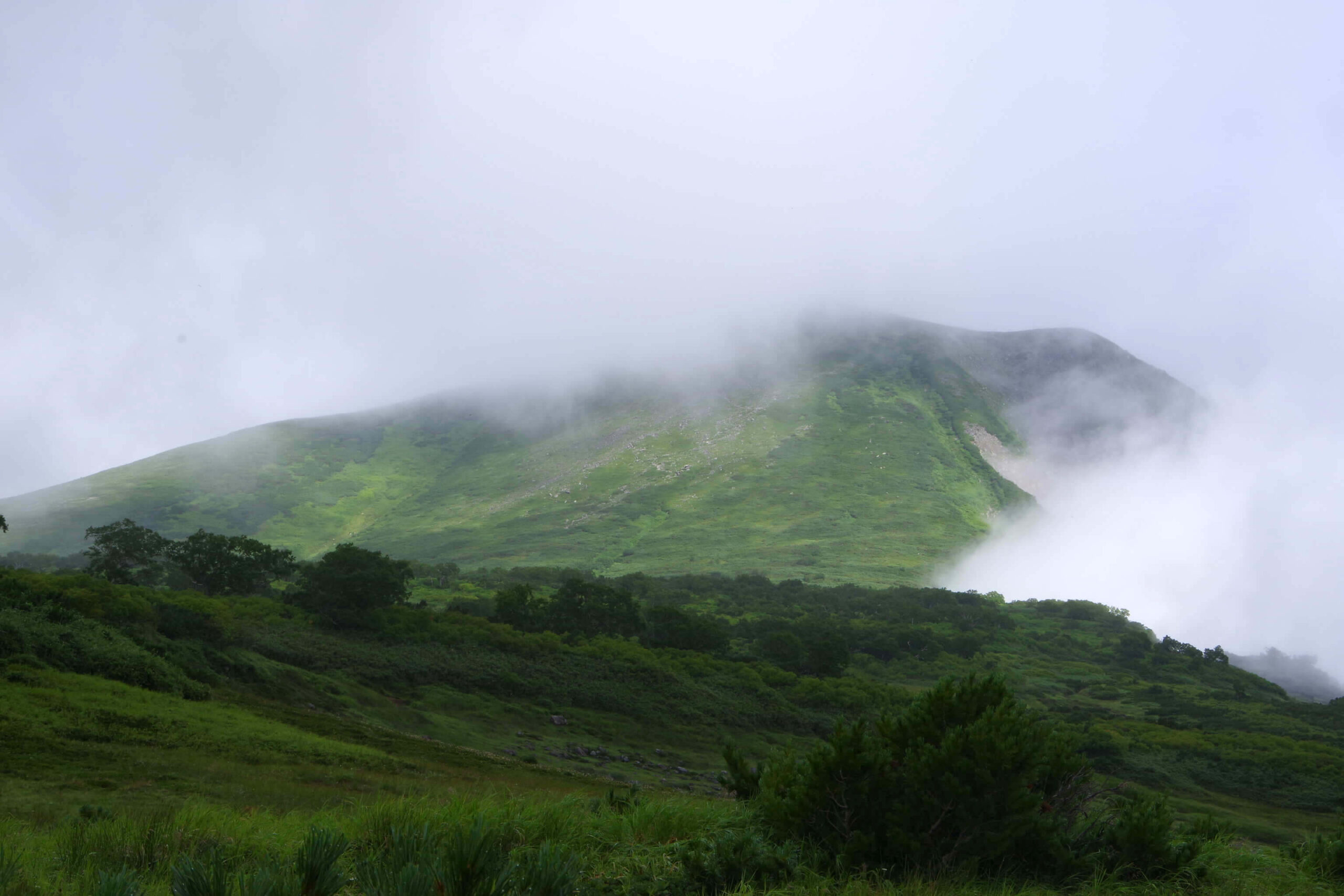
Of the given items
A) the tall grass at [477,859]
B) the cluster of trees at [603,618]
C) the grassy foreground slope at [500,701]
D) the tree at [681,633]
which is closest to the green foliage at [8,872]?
the tall grass at [477,859]

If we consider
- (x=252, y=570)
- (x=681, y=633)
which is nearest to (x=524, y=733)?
(x=681, y=633)

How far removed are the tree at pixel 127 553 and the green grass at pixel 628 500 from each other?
6880cm

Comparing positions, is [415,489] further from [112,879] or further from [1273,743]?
[112,879]

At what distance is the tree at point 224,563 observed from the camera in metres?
58.9

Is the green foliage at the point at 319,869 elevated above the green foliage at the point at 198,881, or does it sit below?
below

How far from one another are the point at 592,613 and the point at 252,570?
26.1 meters

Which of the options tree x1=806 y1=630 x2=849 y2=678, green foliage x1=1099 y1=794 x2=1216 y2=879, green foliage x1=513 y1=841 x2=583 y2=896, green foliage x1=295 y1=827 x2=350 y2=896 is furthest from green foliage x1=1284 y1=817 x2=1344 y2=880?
tree x1=806 y1=630 x2=849 y2=678

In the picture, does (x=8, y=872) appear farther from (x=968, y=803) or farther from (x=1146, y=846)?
(x=1146, y=846)

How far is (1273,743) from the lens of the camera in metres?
56.2

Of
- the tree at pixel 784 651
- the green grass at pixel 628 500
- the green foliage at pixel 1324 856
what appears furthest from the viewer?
the green grass at pixel 628 500

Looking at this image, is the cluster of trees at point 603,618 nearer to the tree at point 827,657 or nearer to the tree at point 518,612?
the tree at point 518,612

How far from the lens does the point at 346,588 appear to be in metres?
52.4

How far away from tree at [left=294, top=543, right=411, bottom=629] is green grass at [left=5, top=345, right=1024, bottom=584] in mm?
70963

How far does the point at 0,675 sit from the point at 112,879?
28.2 meters
